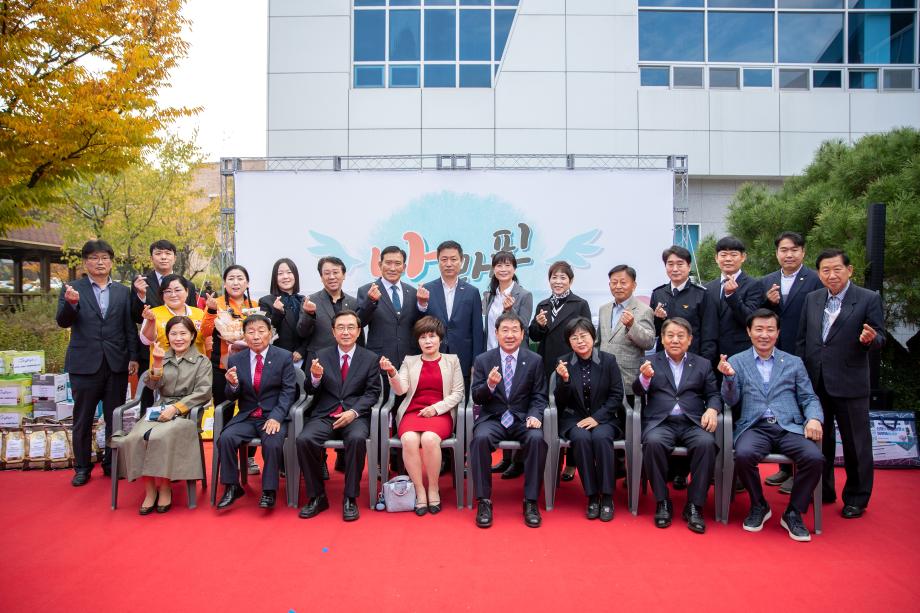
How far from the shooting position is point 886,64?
1035 cm

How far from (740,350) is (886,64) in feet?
31.7

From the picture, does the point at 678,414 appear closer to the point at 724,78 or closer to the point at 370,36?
the point at 724,78

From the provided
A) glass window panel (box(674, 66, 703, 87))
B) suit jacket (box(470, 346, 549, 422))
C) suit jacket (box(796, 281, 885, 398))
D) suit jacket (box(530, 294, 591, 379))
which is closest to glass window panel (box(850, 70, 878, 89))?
glass window panel (box(674, 66, 703, 87))

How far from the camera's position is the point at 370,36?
403 inches

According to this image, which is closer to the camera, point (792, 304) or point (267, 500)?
point (267, 500)

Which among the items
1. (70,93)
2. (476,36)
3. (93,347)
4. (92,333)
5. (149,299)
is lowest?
(93,347)

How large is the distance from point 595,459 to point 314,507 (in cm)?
179

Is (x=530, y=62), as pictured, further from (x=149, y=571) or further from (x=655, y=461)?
(x=149, y=571)

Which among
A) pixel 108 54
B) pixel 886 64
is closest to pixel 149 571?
pixel 108 54

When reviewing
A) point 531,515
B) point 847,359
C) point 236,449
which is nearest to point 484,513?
point 531,515

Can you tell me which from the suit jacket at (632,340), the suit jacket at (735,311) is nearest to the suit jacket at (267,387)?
the suit jacket at (632,340)

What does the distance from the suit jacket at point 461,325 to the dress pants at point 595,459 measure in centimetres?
103

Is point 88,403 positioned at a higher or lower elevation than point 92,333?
lower

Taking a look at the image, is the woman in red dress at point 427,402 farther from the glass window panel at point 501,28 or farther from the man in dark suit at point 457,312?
the glass window panel at point 501,28
